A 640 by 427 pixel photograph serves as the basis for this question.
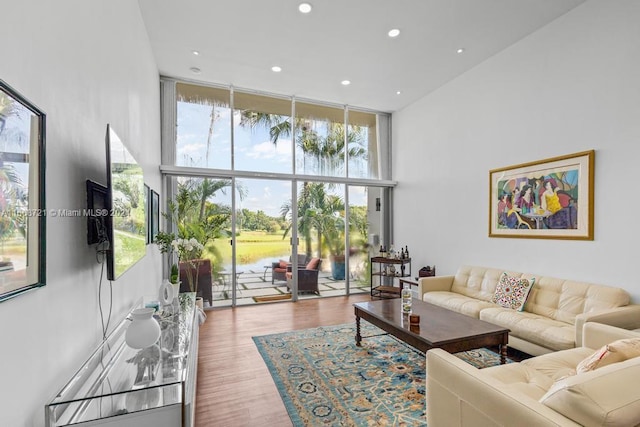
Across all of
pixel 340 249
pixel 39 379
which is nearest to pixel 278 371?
pixel 39 379

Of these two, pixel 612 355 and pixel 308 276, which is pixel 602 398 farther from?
pixel 308 276

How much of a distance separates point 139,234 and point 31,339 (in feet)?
4.83

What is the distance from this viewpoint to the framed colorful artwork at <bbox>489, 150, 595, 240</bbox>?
333cm

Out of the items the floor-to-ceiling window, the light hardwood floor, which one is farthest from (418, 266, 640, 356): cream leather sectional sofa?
the floor-to-ceiling window

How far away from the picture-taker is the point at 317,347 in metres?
3.52

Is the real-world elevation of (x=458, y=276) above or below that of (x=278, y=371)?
above

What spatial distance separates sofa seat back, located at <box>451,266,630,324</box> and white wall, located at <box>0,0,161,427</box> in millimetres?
4070

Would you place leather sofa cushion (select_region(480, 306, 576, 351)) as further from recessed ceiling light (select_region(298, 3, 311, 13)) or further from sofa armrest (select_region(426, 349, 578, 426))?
recessed ceiling light (select_region(298, 3, 311, 13))

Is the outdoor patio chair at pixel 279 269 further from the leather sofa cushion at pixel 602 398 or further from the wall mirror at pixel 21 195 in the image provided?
the leather sofa cushion at pixel 602 398

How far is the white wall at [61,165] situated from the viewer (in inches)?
43.4

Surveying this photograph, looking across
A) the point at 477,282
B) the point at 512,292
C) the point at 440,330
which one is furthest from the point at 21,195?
the point at 477,282

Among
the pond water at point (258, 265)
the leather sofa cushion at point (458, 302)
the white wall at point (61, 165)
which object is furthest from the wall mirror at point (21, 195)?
the pond water at point (258, 265)

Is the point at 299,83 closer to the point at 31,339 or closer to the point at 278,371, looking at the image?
the point at 278,371

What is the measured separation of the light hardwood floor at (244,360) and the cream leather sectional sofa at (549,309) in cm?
178
